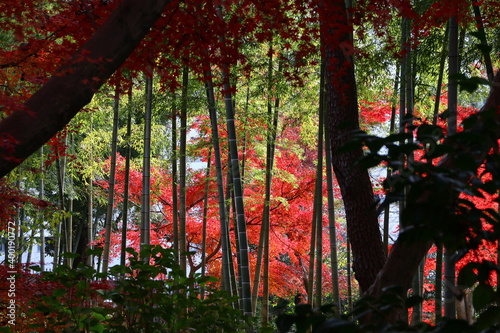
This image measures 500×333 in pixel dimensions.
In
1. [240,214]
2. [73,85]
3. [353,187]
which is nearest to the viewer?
[73,85]

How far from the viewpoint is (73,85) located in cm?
201

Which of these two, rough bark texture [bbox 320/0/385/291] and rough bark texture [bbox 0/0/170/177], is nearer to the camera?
rough bark texture [bbox 0/0/170/177]

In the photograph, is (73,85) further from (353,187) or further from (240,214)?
(240,214)

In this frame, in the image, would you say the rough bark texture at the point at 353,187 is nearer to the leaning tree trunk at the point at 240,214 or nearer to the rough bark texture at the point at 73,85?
the leaning tree trunk at the point at 240,214

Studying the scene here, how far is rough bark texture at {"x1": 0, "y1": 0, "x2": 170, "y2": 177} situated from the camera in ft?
6.41

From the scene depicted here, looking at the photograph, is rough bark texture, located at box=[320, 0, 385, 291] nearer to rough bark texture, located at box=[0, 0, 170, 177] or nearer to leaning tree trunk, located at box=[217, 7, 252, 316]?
leaning tree trunk, located at box=[217, 7, 252, 316]

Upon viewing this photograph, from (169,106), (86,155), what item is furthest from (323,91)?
(86,155)

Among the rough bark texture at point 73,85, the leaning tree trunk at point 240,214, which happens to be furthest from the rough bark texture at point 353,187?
the rough bark texture at point 73,85

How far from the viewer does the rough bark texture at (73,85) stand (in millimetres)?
1954

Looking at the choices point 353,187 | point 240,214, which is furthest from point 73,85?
point 240,214

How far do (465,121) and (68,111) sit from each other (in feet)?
4.73

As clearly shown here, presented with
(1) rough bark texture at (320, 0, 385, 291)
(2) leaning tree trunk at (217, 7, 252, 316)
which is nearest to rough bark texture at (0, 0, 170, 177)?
(1) rough bark texture at (320, 0, 385, 291)

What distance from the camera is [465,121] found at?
1082 millimetres

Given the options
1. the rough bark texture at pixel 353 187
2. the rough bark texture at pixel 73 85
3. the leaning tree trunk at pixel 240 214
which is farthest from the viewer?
the leaning tree trunk at pixel 240 214
